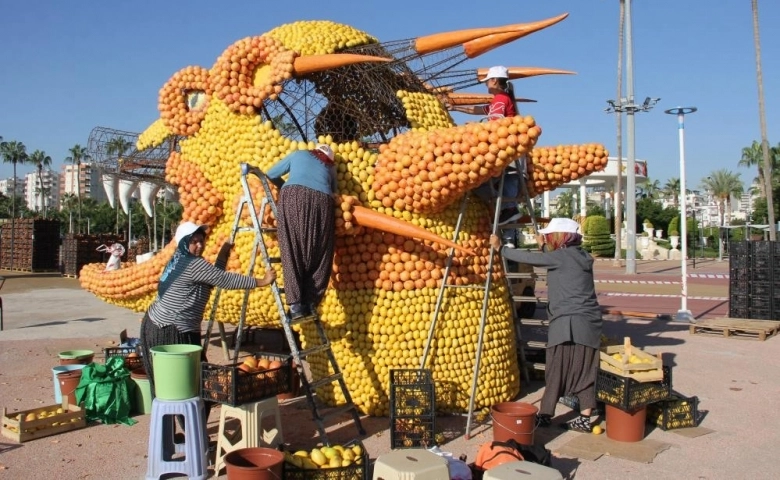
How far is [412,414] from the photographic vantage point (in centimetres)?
561

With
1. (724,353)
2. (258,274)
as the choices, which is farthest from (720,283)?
(258,274)

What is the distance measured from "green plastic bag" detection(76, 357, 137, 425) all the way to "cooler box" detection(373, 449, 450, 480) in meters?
3.39

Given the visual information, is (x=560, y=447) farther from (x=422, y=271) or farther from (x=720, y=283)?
(x=720, y=283)

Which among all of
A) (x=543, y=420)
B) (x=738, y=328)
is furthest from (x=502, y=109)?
(x=738, y=328)

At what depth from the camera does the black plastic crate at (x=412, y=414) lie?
18.3 ft

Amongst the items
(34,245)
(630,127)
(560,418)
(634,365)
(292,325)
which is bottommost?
(560,418)

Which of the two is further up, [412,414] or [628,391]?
[628,391]

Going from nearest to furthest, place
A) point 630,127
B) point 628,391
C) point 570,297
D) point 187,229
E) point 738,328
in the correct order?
1. point 187,229
2. point 628,391
3. point 570,297
4. point 738,328
5. point 630,127

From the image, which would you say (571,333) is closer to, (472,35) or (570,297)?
(570,297)

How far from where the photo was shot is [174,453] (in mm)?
5527

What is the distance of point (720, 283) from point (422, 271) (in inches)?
808

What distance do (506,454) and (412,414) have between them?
119 cm

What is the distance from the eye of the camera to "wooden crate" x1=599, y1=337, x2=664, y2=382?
589 centimetres

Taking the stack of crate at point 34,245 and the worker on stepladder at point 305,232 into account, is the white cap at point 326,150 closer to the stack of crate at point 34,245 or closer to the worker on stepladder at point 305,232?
the worker on stepladder at point 305,232
